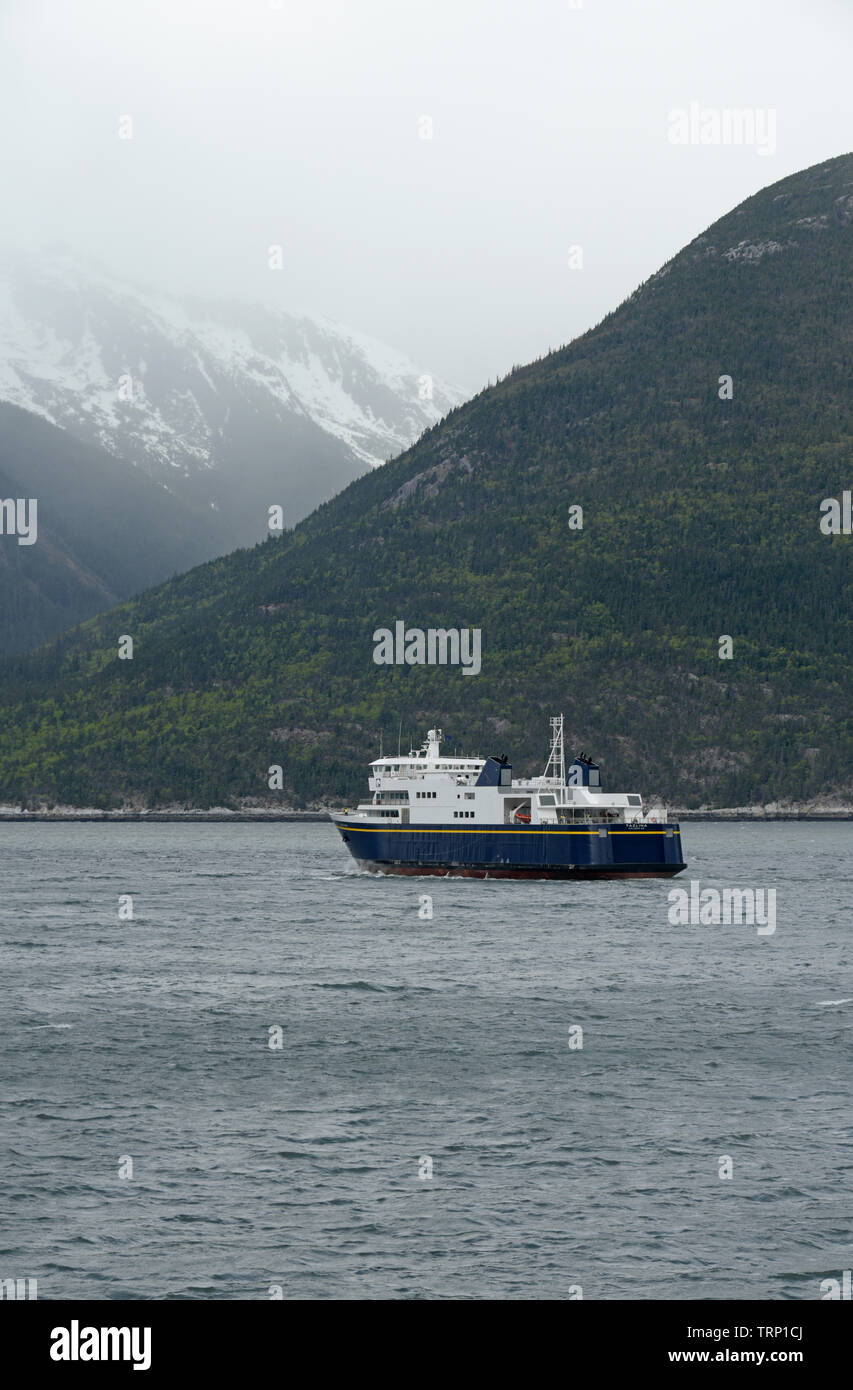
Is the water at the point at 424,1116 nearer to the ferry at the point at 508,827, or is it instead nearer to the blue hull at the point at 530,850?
the blue hull at the point at 530,850

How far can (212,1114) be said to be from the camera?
51.8 m

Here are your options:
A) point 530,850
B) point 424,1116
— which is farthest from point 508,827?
point 424,1116

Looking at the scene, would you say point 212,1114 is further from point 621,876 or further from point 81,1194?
point 621,876

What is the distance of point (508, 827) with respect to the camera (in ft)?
487

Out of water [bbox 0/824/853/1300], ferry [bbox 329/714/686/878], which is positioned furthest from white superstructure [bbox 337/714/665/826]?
water [bbox 0/824/853/1300]

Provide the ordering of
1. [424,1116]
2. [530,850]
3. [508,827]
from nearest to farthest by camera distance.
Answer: [424,1116], [530,850], [508,827]

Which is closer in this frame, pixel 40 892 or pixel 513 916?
pixel 513 916

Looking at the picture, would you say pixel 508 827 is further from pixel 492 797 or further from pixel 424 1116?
pixel 424 1116

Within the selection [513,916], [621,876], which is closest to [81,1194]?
[513,916]

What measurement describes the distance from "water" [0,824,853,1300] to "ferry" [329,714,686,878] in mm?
43401

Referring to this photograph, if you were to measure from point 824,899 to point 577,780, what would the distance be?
1019 inches

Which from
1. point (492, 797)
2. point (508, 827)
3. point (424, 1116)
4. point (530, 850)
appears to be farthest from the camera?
point (508, 827)

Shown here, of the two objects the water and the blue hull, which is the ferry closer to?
the blue hull

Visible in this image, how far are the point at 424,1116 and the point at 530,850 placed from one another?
3822 inches
